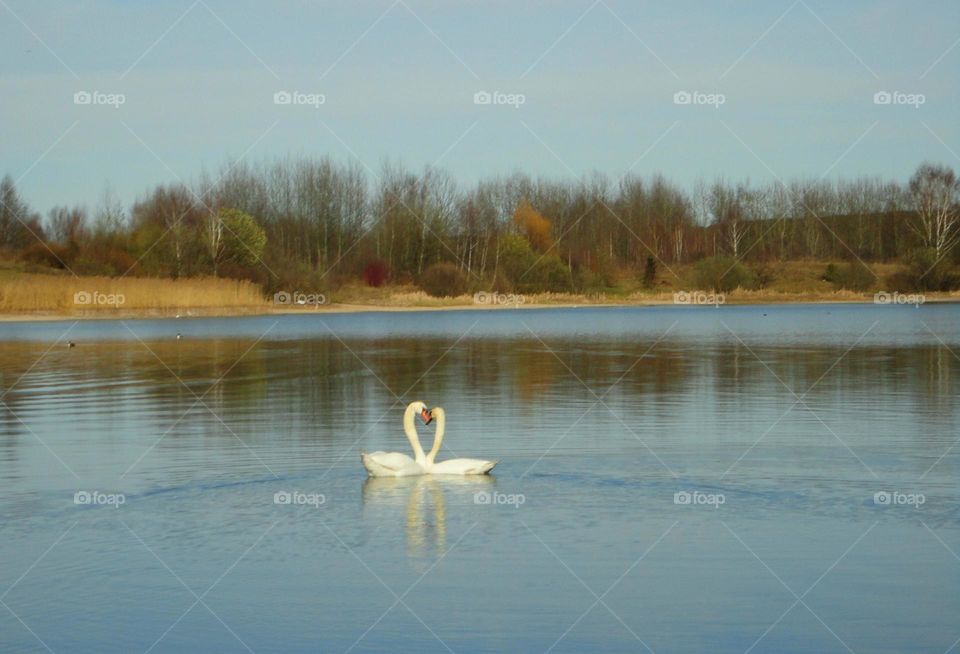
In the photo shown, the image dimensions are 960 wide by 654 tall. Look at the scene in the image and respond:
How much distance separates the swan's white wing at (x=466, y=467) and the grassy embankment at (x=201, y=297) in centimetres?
4501

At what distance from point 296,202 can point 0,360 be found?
55050 millimetres

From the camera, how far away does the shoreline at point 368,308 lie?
56.1 metres

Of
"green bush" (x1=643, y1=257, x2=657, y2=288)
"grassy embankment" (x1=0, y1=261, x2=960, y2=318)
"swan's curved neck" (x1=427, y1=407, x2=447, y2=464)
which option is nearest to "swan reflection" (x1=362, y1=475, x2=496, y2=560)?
"swan's curved neck" (x1=427, y1=407, x2=447, y2=464)

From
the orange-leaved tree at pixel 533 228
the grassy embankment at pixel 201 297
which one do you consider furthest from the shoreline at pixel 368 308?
Result: the orange-leaved tree at pixel 533 228

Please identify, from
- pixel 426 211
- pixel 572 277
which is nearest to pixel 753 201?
pixel 572 277

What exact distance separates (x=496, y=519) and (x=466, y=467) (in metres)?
2.04

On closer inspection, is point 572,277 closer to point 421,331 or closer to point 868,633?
point 421,331

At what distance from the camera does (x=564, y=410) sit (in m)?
19.4

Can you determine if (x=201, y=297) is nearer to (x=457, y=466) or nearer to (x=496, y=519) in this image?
(x=457, y=466)

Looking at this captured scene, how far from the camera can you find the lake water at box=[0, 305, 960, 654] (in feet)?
26.8

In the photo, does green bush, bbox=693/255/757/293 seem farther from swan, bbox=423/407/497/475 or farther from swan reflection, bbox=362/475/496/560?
swan reflection, bbox=362/475/496/560

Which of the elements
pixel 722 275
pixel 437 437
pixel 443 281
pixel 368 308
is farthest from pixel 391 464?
pixel 722 275

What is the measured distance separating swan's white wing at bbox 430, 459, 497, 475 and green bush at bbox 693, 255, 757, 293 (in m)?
75.2

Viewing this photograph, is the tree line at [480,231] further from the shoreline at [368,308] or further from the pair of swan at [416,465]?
the pair of swan at [416,465]
